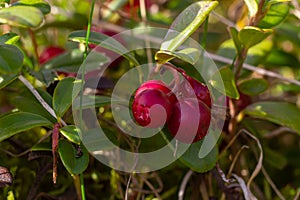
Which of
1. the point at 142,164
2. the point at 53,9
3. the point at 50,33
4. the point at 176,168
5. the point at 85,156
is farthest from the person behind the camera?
the point at 50,33

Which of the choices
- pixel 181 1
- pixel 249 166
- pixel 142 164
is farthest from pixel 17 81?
pixel 181 1

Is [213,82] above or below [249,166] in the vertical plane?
above

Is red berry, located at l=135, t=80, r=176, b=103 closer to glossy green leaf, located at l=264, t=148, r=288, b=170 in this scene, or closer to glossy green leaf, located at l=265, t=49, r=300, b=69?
glossy green leaf, located at l=264, t=148, r=288, b=170

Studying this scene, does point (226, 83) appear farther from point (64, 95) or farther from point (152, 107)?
point (64, 95)

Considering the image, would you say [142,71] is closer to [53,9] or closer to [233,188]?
[233,188]

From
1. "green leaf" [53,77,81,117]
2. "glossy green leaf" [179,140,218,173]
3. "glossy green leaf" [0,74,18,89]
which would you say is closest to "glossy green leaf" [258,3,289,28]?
"glossy green leaf" [179,140,218,173]

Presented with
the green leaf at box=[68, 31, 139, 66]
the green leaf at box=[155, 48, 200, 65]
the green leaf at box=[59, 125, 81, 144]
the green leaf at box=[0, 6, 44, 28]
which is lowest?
the green leaf at box=[59, 125, 81, 144]
